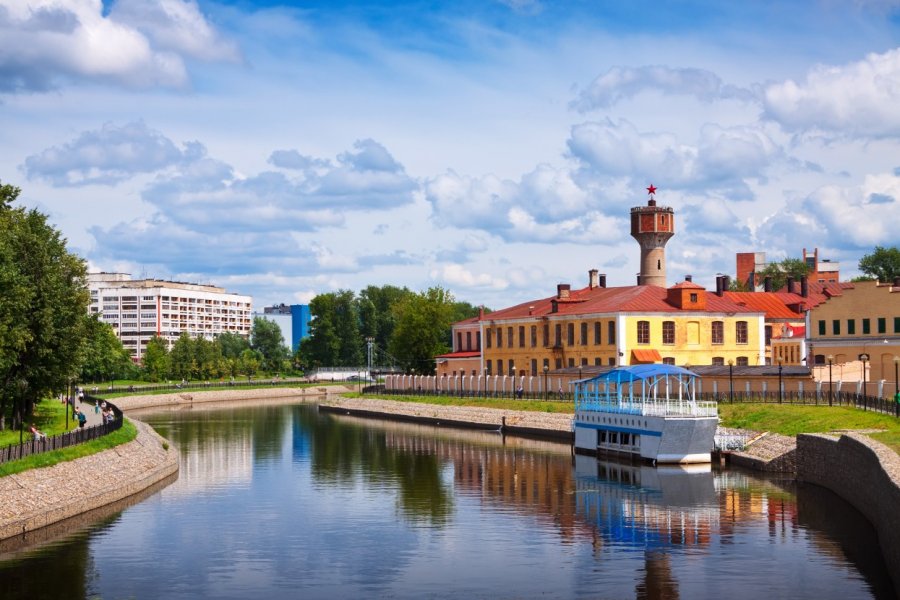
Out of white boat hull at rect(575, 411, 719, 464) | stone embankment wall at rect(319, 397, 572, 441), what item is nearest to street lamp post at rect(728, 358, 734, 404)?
stone embankment wall at rect(319, 397, 572, 441)

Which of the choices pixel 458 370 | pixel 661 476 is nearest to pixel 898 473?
pixel 661 476

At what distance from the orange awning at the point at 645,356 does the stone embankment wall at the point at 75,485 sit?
4817cm

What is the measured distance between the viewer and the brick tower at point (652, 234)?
390ft

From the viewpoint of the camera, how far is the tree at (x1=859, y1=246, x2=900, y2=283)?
15650 cm

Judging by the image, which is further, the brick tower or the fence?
the brick tower

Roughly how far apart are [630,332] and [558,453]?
29.3m

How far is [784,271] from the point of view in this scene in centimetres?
16400

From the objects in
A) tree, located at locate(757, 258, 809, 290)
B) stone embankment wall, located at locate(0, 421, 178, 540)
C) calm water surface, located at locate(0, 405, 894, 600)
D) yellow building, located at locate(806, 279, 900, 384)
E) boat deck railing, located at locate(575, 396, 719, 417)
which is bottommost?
calm water surface, located at locate(0, 405, 894, 600)

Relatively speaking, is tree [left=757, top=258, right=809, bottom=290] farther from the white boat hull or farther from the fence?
the fence

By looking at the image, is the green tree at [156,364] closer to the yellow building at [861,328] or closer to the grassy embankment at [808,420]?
the yellow building at [861,328]

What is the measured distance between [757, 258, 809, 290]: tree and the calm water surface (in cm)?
9506

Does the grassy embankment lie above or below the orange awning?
below

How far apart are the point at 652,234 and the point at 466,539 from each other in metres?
78.5

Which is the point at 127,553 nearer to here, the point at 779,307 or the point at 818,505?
the point at 818,505
